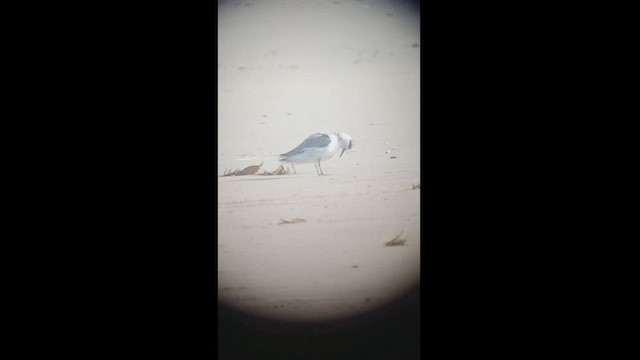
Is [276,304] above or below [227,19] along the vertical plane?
below

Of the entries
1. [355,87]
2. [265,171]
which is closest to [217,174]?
[265,171]

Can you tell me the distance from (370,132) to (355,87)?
152 millimetres

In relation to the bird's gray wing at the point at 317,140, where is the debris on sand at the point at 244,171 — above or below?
below

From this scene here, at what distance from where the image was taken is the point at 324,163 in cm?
285

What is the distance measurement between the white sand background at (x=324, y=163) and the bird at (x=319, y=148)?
0.07 ft

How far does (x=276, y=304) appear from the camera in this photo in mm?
2844

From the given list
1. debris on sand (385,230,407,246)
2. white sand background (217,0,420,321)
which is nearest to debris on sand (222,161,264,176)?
white sand background (217,0,420,321)

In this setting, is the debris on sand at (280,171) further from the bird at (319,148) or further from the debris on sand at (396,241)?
the debris on sand at (396,241)

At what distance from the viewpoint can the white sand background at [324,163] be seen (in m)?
2.82

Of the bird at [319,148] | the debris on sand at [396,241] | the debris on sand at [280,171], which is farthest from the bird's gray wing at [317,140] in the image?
the debris on sand at [396,241]

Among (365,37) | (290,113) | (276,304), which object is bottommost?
(276,304)

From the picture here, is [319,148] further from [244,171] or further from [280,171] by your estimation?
[244,171]

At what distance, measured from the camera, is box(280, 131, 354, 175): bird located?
112 inches

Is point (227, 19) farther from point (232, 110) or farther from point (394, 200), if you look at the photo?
point (394, 200)
